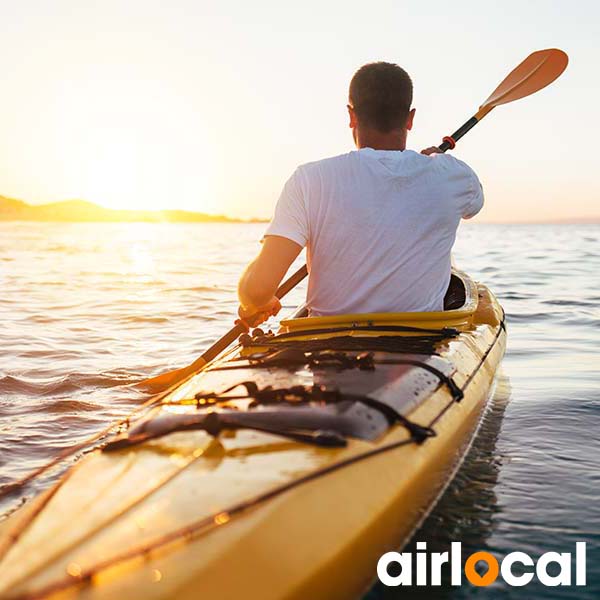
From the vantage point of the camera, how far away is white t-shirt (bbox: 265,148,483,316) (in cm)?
369

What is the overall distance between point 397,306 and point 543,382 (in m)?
3.10

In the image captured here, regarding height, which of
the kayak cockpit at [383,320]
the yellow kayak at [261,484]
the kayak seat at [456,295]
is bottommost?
the yellow kayak at [261,484]

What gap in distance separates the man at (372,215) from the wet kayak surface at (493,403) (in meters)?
1.14

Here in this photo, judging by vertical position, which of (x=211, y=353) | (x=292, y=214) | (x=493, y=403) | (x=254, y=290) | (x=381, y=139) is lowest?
(x=493, y=403)

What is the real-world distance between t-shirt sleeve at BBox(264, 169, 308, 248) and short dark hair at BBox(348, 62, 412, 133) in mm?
544

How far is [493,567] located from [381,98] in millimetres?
2294

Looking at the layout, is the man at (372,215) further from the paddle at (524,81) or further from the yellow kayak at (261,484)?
the paddle at (524,81)

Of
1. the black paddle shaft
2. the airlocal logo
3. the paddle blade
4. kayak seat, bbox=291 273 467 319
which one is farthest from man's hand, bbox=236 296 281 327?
the paddle blade

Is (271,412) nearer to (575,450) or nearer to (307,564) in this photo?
(307,564)

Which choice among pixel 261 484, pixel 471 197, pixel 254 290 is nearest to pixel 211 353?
pixel 254 290

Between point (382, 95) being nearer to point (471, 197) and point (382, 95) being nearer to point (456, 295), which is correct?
point (471, 197)

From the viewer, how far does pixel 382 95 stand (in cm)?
384

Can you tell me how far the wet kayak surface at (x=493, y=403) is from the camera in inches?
136

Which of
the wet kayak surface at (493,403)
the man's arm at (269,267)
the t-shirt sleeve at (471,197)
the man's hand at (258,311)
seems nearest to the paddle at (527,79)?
the wet kayak surface at (493,403)
